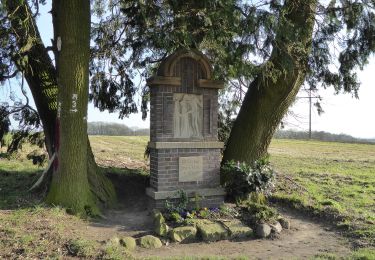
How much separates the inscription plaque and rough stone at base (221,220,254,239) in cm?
155

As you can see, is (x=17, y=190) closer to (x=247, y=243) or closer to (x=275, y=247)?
(x=247, y=243)

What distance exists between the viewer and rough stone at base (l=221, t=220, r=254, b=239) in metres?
7.79

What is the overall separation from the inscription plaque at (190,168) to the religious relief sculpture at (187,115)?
1.66ft

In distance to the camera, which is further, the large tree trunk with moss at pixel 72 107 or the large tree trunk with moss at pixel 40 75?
the large tree trunk with moss at pixel 40 75

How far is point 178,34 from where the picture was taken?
897cm

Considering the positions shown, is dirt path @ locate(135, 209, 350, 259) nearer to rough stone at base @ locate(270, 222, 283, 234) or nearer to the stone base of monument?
rough stone at base @ locate(270, 222, 283, 234)

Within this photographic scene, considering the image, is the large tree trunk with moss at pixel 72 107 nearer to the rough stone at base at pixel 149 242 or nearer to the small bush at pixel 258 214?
the rough stone at base at pixel 149 242

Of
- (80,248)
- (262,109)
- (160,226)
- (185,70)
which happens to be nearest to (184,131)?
(185,70)

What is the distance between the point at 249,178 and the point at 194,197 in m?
1.28

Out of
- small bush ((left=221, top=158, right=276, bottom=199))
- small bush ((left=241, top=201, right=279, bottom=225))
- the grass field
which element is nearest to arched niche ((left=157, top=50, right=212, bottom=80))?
small bush ((left=221, top=158, right=276, bottom=199))

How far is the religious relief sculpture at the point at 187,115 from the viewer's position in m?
9.31

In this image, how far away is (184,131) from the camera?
30.8 feet

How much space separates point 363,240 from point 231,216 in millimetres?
2415

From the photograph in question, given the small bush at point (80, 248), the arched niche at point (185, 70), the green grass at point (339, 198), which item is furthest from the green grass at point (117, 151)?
the small bush at point (80, 248)
